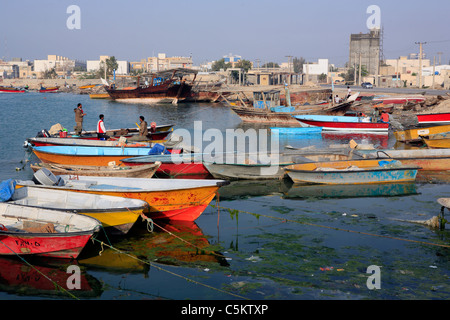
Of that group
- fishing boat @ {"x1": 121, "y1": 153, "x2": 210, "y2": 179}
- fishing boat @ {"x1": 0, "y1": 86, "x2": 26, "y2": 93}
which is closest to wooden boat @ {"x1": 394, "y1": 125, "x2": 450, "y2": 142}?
fishing boat @ {"x1": 121, "y1": 153, "x2": 210, "y2": 179}

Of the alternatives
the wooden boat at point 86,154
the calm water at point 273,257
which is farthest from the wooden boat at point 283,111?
the calm water at point 273,257

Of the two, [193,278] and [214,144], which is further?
[214,144]

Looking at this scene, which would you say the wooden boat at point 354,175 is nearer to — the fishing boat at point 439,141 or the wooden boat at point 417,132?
the fishing boat at point 439,141

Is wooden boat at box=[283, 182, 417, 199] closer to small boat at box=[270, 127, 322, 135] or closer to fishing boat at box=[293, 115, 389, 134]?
fishing boat at box=[293, 115, 389, 134]

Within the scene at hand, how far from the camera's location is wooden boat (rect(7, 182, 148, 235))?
31.4 ft

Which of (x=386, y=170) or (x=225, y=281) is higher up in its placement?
(x=386, y=170)

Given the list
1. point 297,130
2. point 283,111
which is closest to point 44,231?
point 297,130

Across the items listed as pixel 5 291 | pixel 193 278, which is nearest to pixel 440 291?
pixel 193 278

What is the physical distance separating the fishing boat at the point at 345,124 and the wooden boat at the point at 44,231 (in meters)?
21.5

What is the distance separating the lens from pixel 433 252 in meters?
9.40

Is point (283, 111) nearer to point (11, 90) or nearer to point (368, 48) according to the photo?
point (11, 90)
